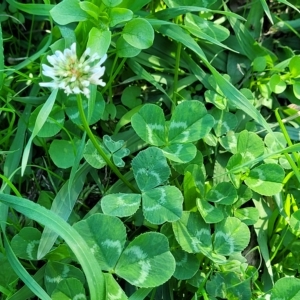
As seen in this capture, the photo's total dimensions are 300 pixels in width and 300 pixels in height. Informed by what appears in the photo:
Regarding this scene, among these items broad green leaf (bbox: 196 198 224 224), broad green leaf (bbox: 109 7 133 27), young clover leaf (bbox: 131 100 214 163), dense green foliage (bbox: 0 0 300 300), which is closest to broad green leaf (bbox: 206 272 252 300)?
dense green foliage (bbox: 0 0 300 300)

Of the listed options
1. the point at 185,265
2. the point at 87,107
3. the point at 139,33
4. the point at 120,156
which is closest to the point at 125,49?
the point at 139,33

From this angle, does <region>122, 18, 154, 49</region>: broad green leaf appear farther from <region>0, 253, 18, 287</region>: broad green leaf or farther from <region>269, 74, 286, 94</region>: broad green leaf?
<region>0, 253, 18, 287</region>: broad green leaf

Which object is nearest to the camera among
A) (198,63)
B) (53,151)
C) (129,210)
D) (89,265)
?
(89,265)

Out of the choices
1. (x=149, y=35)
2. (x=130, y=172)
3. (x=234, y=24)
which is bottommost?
(x=130, y=172)

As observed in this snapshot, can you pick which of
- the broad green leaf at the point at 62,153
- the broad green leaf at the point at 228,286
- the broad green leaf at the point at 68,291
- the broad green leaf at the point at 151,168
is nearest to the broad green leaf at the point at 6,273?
the broad green leaf at the point at 68,291

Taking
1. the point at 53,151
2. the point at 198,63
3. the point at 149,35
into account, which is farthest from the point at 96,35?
the point at 198,63

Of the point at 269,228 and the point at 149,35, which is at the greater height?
the point at 149,35

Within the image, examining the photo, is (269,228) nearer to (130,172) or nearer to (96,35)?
(130,172)
